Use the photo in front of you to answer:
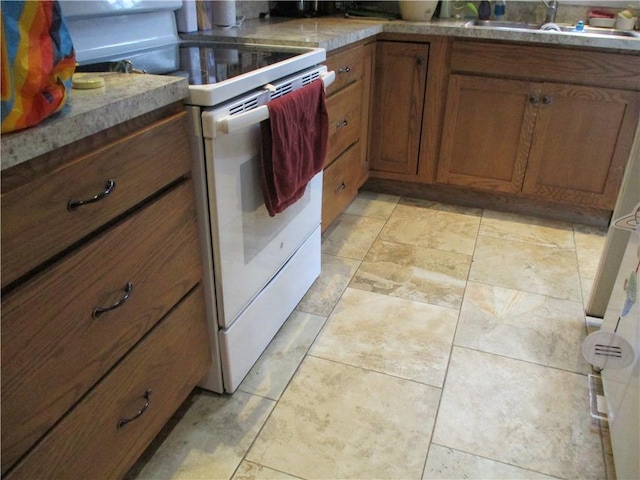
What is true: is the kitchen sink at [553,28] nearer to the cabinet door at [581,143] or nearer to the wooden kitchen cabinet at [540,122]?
the wooden kitchen cabinet at [540,122]

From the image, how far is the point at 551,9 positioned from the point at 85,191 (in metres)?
2.64

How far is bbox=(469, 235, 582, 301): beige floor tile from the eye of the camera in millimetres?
2086

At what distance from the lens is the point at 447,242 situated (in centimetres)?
242

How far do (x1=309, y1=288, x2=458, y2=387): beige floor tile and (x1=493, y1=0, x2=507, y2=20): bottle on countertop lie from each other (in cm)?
176

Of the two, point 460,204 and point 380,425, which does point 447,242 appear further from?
point 380,425

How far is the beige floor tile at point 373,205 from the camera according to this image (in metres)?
2.70

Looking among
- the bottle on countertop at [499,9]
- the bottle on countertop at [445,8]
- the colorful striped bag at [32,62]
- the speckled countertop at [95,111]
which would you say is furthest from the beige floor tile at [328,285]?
the bottle on countertop at [499,9]

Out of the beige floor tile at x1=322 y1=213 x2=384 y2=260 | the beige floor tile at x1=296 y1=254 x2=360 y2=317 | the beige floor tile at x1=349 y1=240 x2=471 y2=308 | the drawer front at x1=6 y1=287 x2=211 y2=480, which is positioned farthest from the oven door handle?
the beige floor tile at x1=322 y1=213 x2=384 y2=260

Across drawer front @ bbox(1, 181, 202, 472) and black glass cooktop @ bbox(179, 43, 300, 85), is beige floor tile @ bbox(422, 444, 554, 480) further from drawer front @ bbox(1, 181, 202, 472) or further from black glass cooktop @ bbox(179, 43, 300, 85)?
black glass cooktop @ bbox(179, 43, 300, 85)

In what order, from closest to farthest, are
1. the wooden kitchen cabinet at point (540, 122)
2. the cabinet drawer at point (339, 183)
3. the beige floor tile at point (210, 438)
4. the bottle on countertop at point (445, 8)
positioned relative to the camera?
the beige floor tile at point (210, 438) < the cabinet drawer at point (339, 183) < the wooden kitchen cabinet at point (540, 122) < the bottle on countertop at point (445, 8)

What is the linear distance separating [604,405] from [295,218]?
105 centimetres

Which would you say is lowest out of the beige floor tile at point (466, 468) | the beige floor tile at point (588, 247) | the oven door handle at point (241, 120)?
the beige floor tile at point (466, 468)

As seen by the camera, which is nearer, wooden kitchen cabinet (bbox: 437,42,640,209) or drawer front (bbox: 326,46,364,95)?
drawer front (bbox: 326,46,364,95)

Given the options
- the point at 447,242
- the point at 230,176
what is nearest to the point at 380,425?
the point at 230,176
